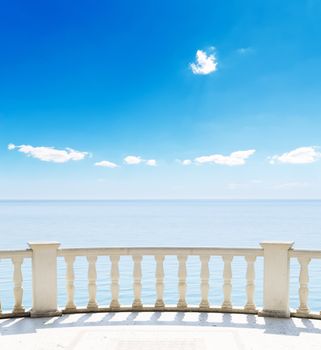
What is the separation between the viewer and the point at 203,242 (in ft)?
113

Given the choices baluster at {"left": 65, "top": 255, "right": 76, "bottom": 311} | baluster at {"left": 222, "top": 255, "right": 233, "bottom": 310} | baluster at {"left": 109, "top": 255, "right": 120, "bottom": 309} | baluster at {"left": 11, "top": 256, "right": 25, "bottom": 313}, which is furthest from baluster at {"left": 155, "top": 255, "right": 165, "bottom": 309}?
baluster at {"left": 11, "top": 256, "right": 25, "bottom": 313}

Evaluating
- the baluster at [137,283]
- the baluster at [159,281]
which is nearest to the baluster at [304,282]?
the baluster at [159,281]

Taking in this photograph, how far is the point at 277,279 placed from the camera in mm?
5469

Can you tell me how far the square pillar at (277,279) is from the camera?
5449mm

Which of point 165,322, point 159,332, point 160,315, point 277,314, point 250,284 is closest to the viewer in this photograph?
point 159,332

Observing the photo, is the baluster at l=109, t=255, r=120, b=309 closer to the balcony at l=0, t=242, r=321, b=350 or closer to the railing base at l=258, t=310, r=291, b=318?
the balcony at l=0, t=242, r=321, b=350

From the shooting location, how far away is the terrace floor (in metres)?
4.59

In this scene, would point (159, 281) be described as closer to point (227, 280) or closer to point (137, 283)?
point (137, 283)

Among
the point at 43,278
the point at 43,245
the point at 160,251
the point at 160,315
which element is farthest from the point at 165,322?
the point at 43,245

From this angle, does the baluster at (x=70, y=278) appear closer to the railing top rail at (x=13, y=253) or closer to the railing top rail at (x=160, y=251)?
the railing top rail at (x=160, y=251)

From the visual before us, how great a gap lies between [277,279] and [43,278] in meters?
3.28

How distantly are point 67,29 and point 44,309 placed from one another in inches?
412

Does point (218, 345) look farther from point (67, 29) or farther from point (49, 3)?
point (67, 29)

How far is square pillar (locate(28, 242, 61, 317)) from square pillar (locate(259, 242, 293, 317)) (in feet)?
9.78
